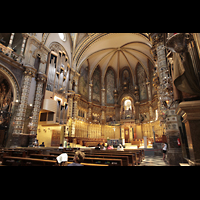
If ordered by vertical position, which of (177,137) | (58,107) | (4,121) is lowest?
(177,137)

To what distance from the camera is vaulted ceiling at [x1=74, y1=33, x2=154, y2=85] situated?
2317cm

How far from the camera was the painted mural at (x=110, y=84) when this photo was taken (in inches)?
1184

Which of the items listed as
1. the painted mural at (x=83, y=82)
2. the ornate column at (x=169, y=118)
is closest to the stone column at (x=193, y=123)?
the ornate column at (x=169, y=118)

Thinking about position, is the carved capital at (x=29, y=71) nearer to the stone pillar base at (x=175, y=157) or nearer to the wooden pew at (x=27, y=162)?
the wooden pew at (x=27, y=162)

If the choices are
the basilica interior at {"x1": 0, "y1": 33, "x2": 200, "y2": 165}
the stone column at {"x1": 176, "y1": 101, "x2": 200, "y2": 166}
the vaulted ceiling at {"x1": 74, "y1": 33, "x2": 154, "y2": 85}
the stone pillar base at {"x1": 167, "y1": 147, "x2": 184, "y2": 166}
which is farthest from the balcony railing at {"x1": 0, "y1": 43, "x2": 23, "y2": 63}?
the stone pillar base at {"x1": 167, "y1": 147, "x2": 184, "y2": 166}

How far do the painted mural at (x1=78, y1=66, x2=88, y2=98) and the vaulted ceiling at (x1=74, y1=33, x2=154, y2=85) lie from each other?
3.84ft

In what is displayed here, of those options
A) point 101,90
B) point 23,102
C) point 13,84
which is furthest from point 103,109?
point 13,84

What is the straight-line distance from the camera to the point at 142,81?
27.8 m
